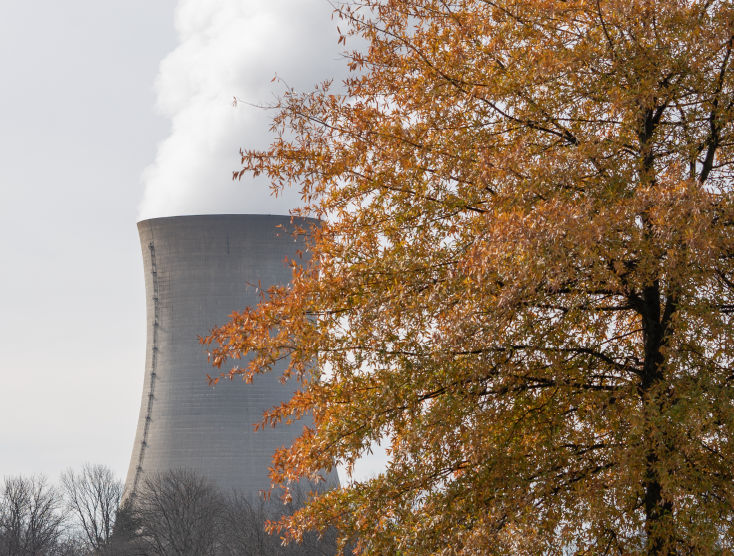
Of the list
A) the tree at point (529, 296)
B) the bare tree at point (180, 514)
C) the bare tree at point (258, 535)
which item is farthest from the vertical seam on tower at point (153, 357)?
the tree at point (529, 296)

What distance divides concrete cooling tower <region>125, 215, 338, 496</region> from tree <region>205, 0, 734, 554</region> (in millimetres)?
20137

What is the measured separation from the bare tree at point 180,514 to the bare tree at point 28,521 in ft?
12.2

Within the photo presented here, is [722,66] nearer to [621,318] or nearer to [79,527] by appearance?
[621,318]

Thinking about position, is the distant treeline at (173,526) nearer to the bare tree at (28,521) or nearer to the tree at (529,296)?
the bare tree at (28,521)

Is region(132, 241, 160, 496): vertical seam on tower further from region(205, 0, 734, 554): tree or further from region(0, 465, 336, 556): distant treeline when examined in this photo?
region(205, 0, 734, 554): tree

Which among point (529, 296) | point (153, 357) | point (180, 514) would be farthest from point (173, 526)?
point (529, 296)

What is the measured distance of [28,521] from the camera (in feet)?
120

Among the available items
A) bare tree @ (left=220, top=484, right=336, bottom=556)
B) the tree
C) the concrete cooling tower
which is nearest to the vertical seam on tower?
the concrete cooling tower

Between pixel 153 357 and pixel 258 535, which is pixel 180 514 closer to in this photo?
pixel 258 535

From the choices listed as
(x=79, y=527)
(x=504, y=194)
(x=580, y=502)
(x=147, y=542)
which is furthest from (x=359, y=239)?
(x=79, y=527)

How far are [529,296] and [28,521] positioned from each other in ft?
118

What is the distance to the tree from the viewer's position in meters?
5.03

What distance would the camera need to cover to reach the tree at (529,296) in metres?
5.03

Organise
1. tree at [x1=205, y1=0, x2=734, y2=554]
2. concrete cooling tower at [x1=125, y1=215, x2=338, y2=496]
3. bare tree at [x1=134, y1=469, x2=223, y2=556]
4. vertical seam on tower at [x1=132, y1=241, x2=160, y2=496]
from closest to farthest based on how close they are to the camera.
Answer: tree at [x1=205, y1=0, x2=734, y2=554], concrete cooling tower at [x1=125, y1=215, x2=338, y2=496], vertical seam on tower at [x1=132, y1=241, x2=160, y2=496], bare tree at [x1=134, y1=469, x2=223, y2=556]
